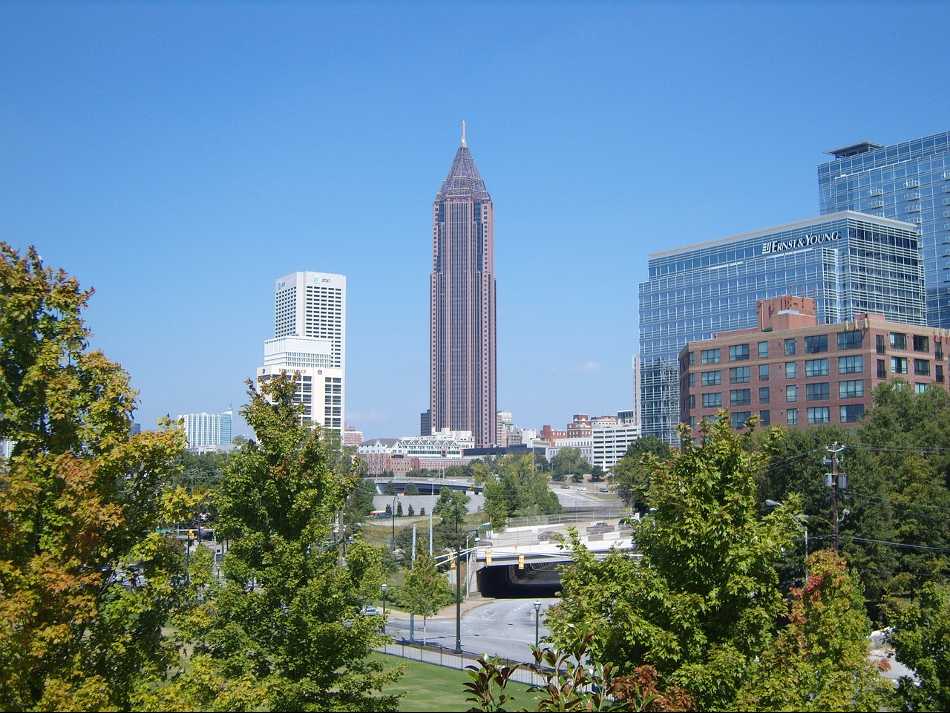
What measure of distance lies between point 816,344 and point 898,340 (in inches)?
350

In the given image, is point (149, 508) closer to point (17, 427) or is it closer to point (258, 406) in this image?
point (17, 427)

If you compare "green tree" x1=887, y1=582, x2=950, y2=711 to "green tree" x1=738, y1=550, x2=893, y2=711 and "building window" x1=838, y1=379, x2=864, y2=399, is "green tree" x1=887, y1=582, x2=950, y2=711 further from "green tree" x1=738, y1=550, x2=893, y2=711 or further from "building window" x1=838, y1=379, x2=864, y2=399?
"building window" x1=838, y1=379, x2=864, y2=399

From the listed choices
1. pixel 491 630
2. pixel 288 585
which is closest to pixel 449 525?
pixel 491 630

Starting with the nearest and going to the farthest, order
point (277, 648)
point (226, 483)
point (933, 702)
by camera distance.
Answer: point (933, 702), point (277, 648), point (226, 483)

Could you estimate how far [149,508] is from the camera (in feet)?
54.2

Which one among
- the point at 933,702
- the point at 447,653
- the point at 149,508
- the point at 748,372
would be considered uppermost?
the point at 748,372

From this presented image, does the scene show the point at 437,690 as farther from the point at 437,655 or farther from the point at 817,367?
the point at 817,367

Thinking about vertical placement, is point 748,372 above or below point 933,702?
above

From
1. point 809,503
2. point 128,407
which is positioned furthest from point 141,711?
point 809,503

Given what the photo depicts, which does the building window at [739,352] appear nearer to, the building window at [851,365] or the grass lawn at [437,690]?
the building window at [851,365]

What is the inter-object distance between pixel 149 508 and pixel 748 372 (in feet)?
332

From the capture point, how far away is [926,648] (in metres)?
21.7

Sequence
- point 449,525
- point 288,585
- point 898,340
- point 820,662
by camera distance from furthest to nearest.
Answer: point 449,525
point 898,340
point 820,662
point 288,585

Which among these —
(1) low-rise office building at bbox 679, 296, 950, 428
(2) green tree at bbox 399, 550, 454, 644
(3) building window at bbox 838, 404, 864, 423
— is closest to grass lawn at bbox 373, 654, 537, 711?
(2) green tree at bbox 399, 550, 454, 644
